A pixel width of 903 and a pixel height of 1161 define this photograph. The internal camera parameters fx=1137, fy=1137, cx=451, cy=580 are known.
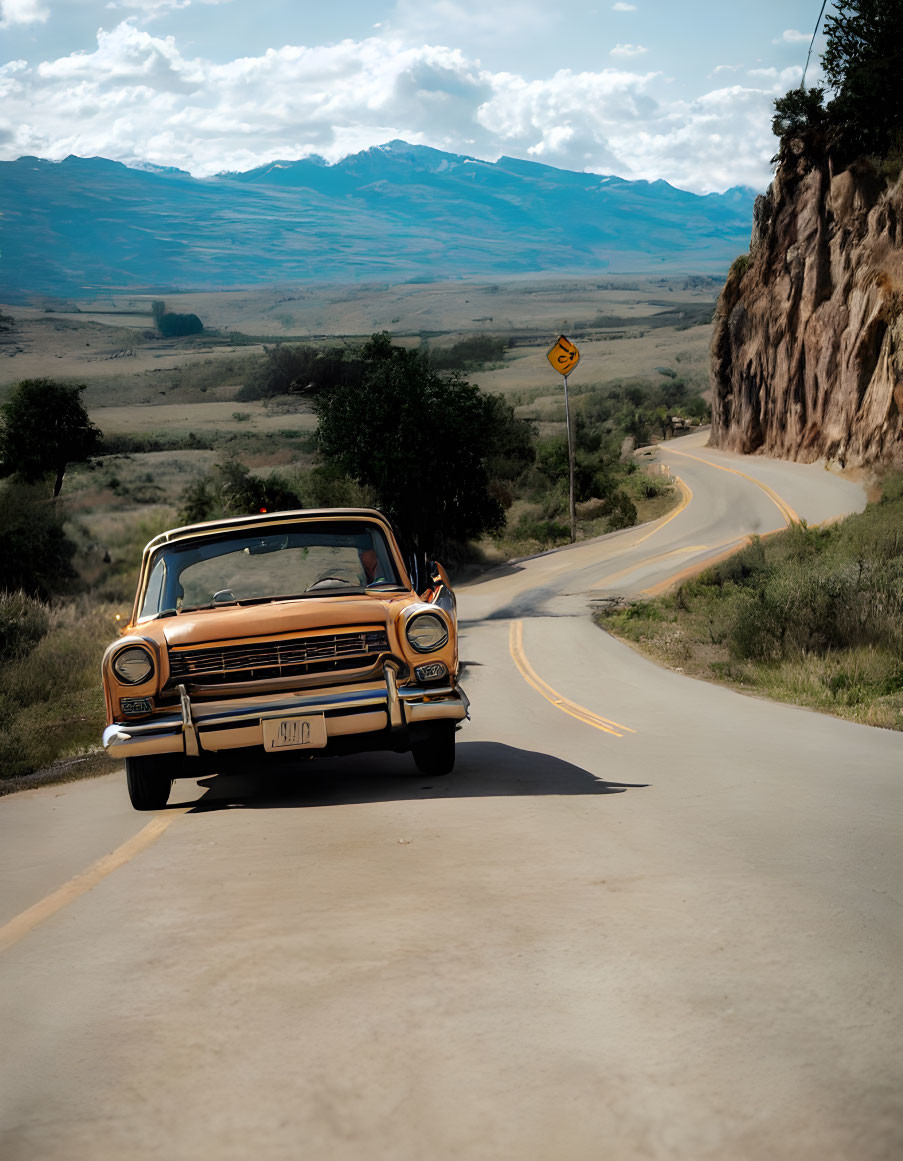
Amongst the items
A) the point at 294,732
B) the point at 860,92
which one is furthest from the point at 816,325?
the point at 294,732

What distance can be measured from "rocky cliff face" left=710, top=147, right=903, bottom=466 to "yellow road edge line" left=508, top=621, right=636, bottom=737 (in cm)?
2632

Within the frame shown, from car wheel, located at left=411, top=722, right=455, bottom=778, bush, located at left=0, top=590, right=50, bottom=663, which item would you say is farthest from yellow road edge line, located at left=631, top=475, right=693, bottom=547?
car wheel, located at left=411, top=722, right=455, bottom=778

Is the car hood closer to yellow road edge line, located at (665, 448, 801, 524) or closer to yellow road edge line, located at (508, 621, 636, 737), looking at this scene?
yellow road edge line, located at (508, 621, 636, 737)

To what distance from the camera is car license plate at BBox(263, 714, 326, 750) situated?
7.38 metres

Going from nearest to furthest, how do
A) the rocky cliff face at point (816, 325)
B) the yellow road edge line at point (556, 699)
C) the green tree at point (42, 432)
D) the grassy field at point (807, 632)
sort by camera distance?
the yellow road edge line at point (556, 699), the grassy field at point (807, 632), the rocky cliff face at point (816, 325), the green tree at point (42, 432)

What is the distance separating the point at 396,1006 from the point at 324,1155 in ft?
2.89

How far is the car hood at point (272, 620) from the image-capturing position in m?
7.68

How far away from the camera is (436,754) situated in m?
8.41

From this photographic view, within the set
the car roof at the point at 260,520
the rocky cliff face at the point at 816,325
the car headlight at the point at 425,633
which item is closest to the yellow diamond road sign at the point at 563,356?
the rocky cliff face at the point at 816,325

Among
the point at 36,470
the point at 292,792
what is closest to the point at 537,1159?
the point at 292,792

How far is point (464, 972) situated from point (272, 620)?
13.3ft

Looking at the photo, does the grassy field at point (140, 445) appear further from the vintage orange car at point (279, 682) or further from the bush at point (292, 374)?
the vintage orange car at point (279, 682)

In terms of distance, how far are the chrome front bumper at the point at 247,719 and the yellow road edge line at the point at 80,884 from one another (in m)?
0.54

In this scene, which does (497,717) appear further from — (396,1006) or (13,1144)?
(13,1144)
